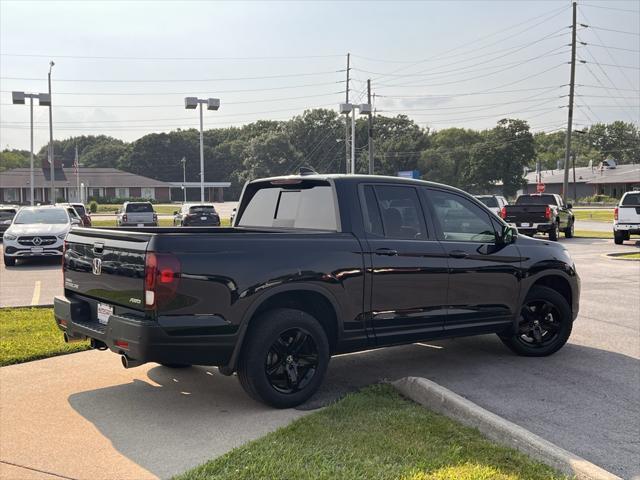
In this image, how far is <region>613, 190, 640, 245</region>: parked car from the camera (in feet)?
73.5

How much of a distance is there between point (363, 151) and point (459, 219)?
99224 mm

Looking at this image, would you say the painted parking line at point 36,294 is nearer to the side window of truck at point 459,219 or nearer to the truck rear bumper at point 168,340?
the truck rear bumper at point 168,340

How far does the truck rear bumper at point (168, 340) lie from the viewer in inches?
183

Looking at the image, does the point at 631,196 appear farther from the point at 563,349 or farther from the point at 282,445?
the point at 282,445

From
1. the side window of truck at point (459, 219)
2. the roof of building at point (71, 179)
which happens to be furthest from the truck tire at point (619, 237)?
the roof of building at point (71, 179)

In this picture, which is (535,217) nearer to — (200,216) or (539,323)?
(200,216)

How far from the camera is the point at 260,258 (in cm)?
498

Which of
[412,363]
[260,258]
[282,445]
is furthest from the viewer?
Answer: [412,363]

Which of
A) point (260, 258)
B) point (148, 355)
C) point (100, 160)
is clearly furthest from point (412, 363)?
point (100, 160)

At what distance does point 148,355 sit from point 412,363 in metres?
3.14

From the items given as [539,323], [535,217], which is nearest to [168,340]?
[539,323]

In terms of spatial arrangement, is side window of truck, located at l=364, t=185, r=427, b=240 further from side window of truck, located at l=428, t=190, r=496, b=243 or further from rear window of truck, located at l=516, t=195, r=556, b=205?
rear window of truck, located at l=516, t=195, r=556, b=205

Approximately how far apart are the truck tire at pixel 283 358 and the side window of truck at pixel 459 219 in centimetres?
179

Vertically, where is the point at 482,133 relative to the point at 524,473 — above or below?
above
